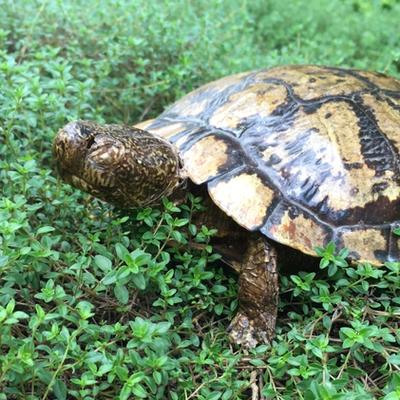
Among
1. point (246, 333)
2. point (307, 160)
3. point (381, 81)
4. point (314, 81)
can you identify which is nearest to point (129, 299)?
point (246, 333)

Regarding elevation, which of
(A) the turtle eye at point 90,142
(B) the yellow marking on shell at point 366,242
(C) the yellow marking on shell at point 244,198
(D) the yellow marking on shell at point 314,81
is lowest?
(B) the yellow marking on shell at point 366,242

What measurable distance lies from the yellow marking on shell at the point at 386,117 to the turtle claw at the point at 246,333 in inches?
54.1

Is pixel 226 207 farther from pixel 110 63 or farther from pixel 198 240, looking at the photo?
pixel 110 63

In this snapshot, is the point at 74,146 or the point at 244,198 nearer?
the point at 74,146

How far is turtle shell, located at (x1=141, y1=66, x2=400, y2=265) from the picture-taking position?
114 inches

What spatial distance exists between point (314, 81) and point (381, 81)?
53 centimetres

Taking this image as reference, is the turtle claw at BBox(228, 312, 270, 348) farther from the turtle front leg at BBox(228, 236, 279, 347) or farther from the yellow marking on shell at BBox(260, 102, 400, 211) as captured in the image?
the yellow marking on shell at BBox(260, 102, 400, 211)

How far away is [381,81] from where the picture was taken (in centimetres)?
362

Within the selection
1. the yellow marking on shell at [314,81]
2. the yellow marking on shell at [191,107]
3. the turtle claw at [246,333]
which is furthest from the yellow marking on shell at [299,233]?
the yellow marking on shell at [191,107]

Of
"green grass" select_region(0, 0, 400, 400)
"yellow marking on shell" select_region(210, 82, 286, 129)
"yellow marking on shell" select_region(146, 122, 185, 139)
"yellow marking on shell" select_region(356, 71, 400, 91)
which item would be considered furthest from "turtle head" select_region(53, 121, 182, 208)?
"yellow marking on shell" select_region(356, 71, 400, 91)

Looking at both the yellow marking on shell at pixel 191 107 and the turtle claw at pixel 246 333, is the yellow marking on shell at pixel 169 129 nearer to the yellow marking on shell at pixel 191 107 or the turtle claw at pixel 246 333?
the yellow marking on shell at pixel 191 107

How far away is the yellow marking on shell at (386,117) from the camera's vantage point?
3189 mm

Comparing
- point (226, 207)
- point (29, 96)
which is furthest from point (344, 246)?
point (29, 96)

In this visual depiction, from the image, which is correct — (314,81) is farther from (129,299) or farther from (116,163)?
(129,299)
